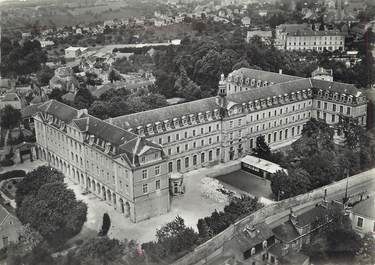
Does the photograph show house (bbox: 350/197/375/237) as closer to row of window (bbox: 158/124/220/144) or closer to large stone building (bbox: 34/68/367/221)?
large stone building (bbox: 34/68/367/221)

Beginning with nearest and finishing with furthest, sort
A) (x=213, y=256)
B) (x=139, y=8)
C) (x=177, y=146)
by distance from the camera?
1. (x=213, y=256)
2. (x=177, y=146)
3. (x=139, y=8)

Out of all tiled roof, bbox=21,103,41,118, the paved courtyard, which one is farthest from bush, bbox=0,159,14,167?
the paved courtyard

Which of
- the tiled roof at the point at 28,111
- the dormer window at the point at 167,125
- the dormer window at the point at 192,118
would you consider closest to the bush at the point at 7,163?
the tiled roof at the point at 28,111

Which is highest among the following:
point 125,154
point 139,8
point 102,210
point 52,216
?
point 139,8

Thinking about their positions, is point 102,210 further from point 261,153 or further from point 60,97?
point 60,97

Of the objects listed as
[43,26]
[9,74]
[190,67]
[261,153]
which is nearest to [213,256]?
[261,153]

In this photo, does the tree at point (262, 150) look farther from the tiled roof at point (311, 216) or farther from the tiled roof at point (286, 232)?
the tiled roof at point (286, 232)

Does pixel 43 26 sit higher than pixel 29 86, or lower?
higher

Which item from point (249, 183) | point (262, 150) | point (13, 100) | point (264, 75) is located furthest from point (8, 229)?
point (264, 75)
